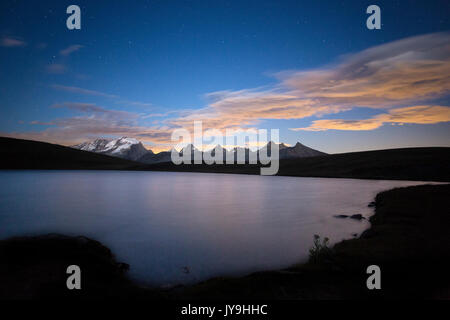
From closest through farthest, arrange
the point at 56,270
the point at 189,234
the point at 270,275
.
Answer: the point at 270,275 → the point at 56,270 → the point at 189,234

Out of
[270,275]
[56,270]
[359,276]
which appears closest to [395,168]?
[359,276]

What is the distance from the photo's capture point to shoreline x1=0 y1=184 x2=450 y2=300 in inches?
320

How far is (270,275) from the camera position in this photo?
Result: 30.9ft

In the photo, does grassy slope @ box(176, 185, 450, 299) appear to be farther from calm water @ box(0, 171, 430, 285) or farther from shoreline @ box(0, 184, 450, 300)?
calm water @ box(0, 171, 430, 285)

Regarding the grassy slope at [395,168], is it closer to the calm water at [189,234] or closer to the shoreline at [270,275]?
the calm water at [189,234]

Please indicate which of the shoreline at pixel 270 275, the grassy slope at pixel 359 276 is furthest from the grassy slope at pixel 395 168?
the shoreline at pixel 270 275

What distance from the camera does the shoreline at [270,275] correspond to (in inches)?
320

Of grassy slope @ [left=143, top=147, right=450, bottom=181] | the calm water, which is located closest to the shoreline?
the calm water

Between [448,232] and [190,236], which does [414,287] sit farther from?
[190,236]

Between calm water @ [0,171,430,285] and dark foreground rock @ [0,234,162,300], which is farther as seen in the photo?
calm water @ [0,171,430,285]

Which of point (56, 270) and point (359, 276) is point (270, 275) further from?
point (56, 270)

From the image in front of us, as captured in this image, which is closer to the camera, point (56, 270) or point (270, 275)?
point (270, 275)
